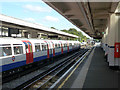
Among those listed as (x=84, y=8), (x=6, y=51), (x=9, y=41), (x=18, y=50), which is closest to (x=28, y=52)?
(x=18, y=50)

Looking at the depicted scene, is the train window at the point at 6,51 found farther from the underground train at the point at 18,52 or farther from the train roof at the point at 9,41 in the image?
the train roof at the point at 9,41

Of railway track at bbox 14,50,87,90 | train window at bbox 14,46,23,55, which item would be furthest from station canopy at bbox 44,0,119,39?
railway track at bbox 14,50,87,90

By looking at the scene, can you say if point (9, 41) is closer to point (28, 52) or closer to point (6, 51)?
point (6, 51)

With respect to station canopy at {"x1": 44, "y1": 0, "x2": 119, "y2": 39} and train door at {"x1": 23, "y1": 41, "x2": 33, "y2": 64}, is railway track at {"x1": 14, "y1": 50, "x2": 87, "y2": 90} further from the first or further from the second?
station canopy at {"x1": 44, "y1": 0, "x2": 119, "y2": 39}

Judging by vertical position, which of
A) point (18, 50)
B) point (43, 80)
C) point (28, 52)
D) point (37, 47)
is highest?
point (37, 47)

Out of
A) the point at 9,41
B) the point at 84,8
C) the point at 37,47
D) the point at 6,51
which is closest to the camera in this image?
the point at 6,51

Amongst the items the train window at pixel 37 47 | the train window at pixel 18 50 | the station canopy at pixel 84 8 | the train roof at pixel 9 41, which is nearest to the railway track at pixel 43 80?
the train window at pixel 18 50

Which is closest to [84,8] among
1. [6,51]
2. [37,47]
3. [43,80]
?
[37,47]

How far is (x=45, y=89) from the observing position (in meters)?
8.20

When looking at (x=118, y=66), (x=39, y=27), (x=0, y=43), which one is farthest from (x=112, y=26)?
(x=39, y=27)

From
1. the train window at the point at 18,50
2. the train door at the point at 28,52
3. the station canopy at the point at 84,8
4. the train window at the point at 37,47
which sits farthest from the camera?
the train window at the point at 37,47

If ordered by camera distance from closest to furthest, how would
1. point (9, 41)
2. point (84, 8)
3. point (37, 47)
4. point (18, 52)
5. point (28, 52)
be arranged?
1. point (9, 41)
2. point (18, 52)
3. point (84, 8)
4. point (28, 52)
5. point (37, 47)

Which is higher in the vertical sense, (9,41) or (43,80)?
(9,41)

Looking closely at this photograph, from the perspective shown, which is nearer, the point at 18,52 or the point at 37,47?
the point at 18,52
